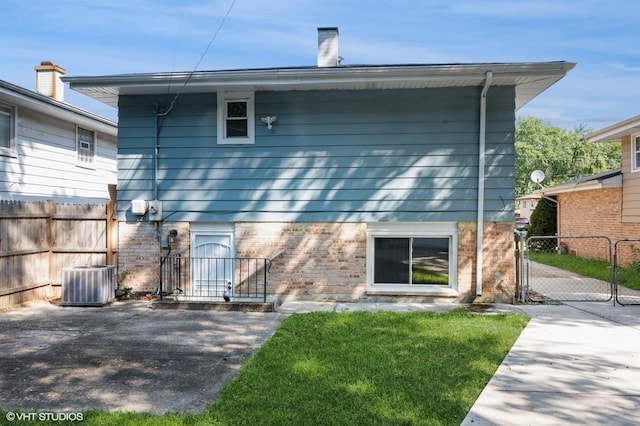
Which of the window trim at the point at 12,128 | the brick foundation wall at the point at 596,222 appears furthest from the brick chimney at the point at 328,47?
the brick foundation wall at the point at 596,222

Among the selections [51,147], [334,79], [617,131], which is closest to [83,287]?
[51,147]

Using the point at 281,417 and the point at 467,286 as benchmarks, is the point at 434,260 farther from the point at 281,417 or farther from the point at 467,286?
the point at 281,417

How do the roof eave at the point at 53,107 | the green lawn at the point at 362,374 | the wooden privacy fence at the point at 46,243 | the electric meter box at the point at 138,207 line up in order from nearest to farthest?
the green lawn at the point at 362,374 → the wooden privacy fence at the point at 46,243 → the electric meter box at the point at 138,207 → the roof eave at the point at 53,107

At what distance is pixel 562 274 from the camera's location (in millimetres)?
12961

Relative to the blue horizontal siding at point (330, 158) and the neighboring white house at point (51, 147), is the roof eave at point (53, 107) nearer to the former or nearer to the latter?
the neighboring white house at point (51, 147)

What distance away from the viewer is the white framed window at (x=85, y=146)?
12.9 m

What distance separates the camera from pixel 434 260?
885 centimetres

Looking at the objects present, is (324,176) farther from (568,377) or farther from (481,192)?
(568,377)

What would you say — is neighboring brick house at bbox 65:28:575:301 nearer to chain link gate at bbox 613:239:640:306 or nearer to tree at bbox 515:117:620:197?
chain link gate at bbox 613:239:640:306

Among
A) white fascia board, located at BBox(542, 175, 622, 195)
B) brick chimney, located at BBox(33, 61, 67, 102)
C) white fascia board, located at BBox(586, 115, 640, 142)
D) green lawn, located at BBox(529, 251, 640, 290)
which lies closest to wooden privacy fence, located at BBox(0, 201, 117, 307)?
brick chimney, located at BBox(33, 61, 67, 102)

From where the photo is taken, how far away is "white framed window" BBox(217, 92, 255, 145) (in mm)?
8977

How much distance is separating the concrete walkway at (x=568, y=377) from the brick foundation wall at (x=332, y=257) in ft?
4.89

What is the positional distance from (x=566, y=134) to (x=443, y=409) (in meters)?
66.7

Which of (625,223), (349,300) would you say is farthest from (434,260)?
(625,223)
